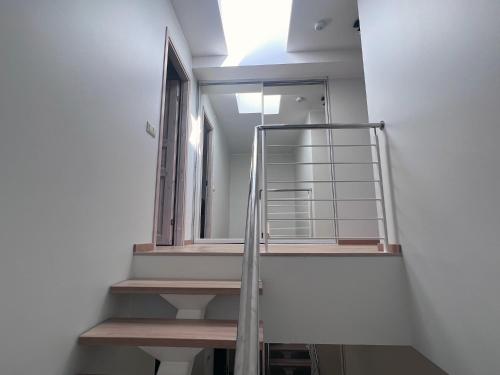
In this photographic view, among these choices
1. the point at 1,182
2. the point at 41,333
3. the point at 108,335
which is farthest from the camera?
the point at 108,335

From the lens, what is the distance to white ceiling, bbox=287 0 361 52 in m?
2.80

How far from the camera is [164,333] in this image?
52.4 inches

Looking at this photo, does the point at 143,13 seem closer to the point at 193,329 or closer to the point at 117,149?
the point at 117,149

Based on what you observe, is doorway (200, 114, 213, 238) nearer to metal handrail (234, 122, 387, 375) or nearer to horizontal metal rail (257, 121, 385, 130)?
horizontal metal rail (257, 121, 385, 130)

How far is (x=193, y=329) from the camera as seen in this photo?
140 cm

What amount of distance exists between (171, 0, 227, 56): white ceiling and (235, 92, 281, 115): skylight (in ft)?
3.65

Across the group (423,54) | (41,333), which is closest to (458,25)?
(423,54)

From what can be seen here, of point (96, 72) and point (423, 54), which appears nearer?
point (423, 54)

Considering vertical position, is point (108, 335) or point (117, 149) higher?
point (117, 149)

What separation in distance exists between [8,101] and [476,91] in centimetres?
174

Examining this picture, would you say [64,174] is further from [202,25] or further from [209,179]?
[209,179]

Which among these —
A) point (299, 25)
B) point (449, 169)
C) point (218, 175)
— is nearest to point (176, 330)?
point (449, 169)

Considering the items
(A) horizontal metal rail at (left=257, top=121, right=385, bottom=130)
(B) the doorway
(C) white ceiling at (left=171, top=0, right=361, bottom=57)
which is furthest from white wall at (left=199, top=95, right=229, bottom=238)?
(A) horizontal metal rail at (left=257, top=121, right=385, bottom=130)

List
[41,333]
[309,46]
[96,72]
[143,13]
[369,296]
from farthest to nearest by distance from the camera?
[309,46], [143,13], [369,296], [96,72], [41,333]
